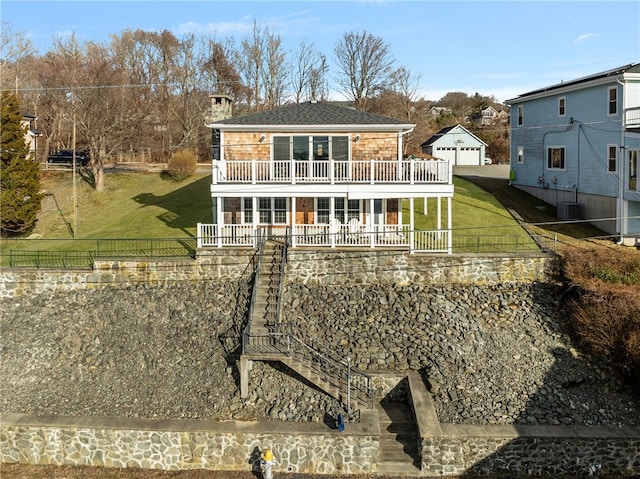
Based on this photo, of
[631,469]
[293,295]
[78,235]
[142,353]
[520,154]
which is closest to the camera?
[631,469]

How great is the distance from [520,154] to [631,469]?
21.7 m

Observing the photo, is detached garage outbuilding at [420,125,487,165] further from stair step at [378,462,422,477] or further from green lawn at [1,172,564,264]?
stair step at [378,462,422,477]

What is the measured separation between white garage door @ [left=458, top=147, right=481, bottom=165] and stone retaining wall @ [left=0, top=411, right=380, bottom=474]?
3549cm

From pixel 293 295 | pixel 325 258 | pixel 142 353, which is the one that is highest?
pixel 325 258

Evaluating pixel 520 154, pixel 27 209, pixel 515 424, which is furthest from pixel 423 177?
pixel 27 209

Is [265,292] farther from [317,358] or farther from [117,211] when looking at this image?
[117,211]

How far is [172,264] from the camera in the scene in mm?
18812

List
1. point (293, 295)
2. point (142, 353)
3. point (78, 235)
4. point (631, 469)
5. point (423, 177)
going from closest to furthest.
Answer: point (631, 469), point (142, 353), point (293, 295), point (423, 177), point (78, 235)

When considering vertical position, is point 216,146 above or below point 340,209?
above

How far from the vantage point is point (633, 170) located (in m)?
21.9

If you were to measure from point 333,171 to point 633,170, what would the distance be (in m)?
13.1

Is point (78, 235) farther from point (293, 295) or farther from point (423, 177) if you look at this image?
point (423, 177)

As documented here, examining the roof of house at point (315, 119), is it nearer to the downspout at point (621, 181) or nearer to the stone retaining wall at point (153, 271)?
the stone retaining wall at point (153, 271)

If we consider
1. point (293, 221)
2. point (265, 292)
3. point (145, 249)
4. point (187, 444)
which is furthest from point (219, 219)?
point (187, 444)
